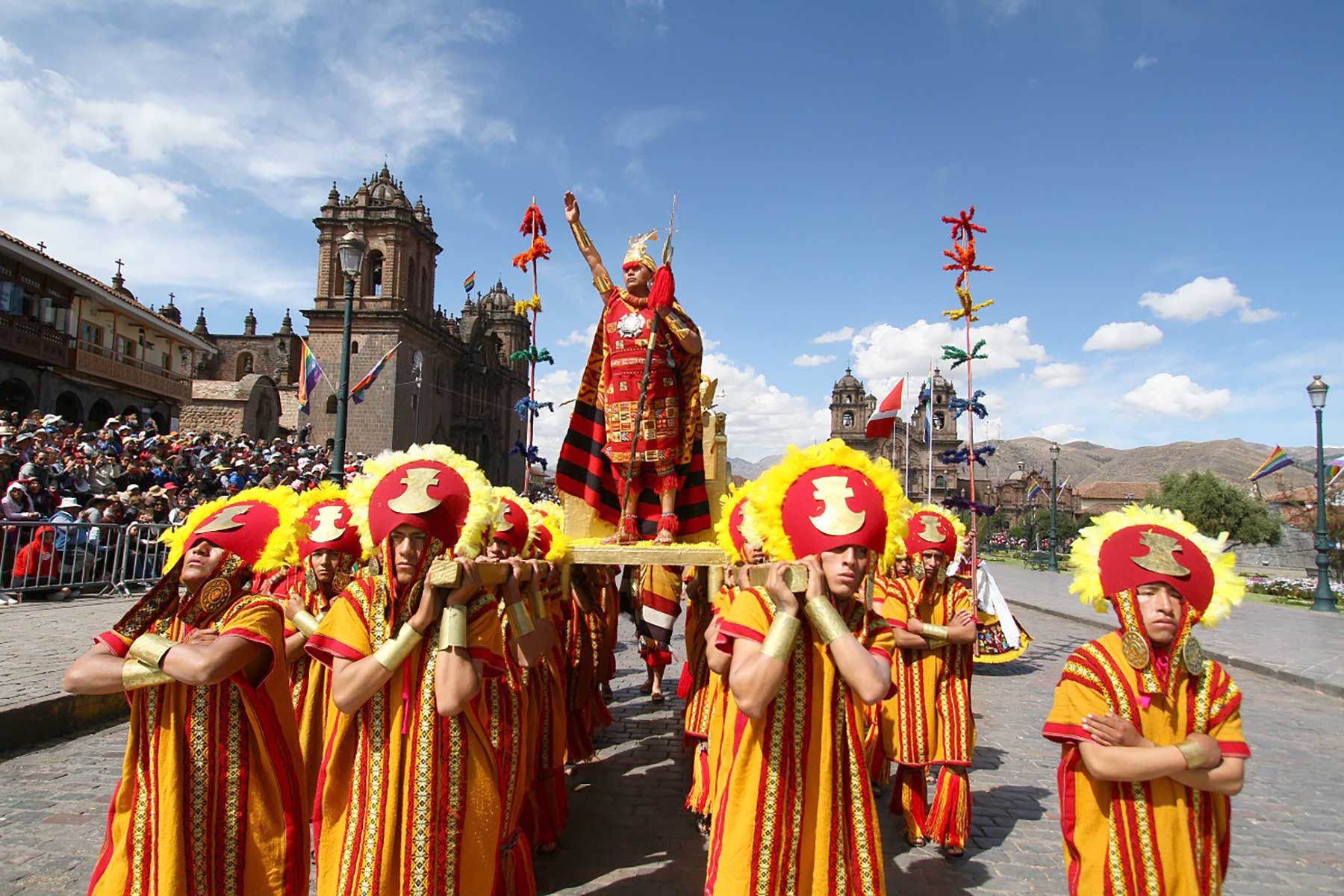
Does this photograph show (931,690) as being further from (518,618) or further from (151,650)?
(151,650)

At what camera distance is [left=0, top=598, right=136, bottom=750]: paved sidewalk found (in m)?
6.25

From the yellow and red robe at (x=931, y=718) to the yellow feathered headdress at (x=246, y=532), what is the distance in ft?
11.8

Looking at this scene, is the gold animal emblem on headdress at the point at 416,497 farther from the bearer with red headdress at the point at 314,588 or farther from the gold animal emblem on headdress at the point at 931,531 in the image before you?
the gold animal emblem on headdress at the point at 931,531

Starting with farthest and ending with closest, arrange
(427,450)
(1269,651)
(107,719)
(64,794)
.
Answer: (1269,651)
(107,719)
(64,794)
(427,450)

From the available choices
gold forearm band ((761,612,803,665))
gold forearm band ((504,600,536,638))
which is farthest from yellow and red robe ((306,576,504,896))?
gold forearm band ((761,612,803,665))

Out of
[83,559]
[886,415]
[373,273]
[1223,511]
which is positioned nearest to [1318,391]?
[886,415]

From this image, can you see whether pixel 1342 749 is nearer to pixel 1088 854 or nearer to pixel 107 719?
pixel 1088 854

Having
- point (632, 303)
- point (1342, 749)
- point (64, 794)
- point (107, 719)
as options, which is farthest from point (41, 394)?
point (1342, 749)

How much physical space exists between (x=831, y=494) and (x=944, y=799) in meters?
3.13

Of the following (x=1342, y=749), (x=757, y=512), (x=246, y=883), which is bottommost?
(x=1342, y=749)

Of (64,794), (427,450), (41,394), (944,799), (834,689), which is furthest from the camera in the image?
(41,394)

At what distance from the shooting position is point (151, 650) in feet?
9.16

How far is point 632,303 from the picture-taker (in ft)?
17.4

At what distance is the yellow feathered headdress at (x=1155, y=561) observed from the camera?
2855 millimetres
